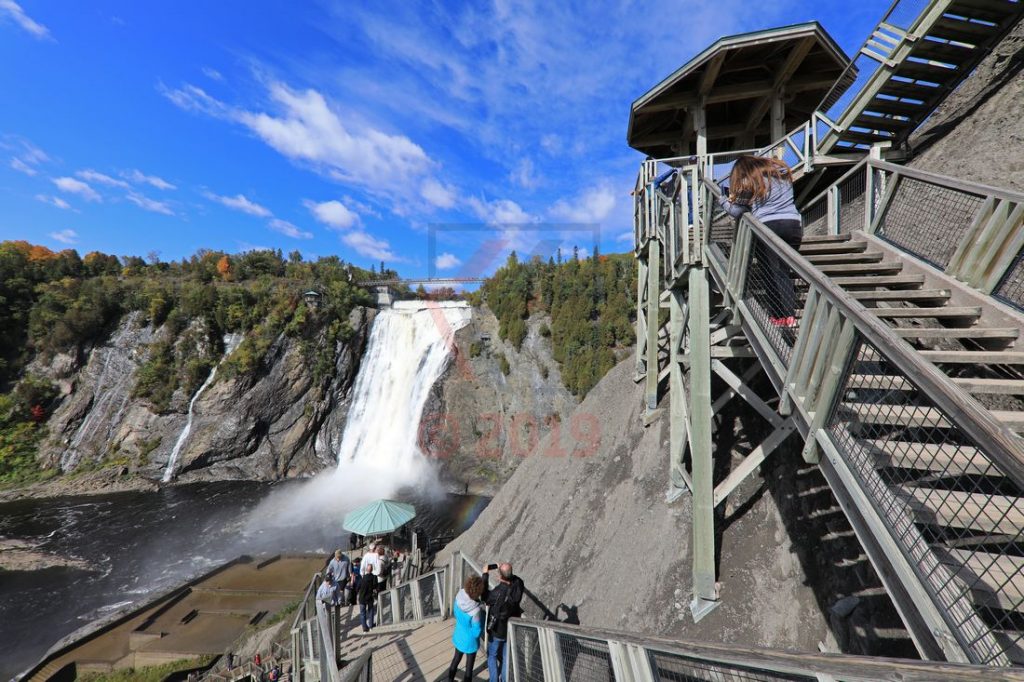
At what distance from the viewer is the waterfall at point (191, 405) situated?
1049 inches

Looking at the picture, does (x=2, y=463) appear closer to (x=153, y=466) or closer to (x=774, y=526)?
(x=153, y=466)

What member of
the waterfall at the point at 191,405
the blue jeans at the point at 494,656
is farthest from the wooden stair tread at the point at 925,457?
the waterfall at the point at 191,405

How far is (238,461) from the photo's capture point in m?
27.6

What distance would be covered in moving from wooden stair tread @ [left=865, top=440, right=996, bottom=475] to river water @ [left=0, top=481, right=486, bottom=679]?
18.7 meters

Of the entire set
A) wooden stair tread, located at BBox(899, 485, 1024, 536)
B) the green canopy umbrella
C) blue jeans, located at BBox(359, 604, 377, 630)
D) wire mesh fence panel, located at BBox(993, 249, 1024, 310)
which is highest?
wire mesh fence panel, located at BBox(993, 249, 1024, 310)

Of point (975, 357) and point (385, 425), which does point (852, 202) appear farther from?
point (385, 425)

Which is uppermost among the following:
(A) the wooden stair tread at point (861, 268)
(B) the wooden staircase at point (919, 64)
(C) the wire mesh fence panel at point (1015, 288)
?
(B) the wooden staircase at point (919, 64)

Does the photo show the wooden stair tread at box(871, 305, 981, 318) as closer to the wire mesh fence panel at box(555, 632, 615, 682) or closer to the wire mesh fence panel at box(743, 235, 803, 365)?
the wire mesh fence panel at box(743, 235, 803, 365)

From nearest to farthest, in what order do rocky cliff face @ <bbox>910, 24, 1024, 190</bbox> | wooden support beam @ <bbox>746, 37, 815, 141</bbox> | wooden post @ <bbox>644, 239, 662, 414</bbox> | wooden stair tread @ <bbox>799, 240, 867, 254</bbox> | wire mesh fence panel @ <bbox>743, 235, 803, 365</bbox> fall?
wire mesh fence panel @ <bbox>743, 235, 803, 365</bbox> < wooden stair tread @ <bbox>799, 240, 867, 254</bbox> < rocky cliff face @ <bbox>910, 24, 1024, 190</bbox> < wooden post @ <bbox>644, 239, 662, 414</bbox> < wooden support beam @ <bbox>746, 37, 815, 141</bbox>

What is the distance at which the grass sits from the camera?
1112cm

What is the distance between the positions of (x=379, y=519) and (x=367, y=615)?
22.0ft

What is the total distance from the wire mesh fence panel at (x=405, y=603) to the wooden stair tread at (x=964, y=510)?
287 inches

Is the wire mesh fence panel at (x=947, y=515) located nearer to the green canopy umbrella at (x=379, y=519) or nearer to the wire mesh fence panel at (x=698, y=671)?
the wire mesh fence panel at (x=698, y=671)

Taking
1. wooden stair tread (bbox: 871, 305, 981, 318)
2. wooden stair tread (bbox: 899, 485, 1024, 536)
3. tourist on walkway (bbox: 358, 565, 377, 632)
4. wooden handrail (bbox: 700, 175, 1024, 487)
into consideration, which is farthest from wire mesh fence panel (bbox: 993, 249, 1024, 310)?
tourist on walkway (bbox: 358, 565, 377, 632)
